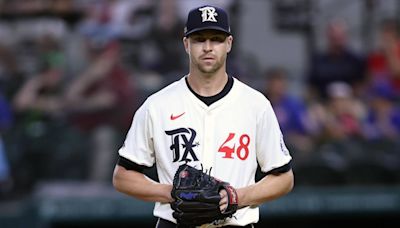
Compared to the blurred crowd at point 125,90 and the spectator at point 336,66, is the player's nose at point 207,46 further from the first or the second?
the spectator at point 336,66

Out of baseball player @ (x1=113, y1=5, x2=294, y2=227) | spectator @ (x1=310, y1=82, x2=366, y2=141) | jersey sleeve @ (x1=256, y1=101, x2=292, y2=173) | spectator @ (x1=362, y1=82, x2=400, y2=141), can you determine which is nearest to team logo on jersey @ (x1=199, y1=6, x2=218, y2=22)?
baseball player @ (x1=113, y1=5, x2=294, y2=227)

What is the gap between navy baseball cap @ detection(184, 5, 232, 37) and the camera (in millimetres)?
4410

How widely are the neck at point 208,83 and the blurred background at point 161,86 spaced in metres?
3.94

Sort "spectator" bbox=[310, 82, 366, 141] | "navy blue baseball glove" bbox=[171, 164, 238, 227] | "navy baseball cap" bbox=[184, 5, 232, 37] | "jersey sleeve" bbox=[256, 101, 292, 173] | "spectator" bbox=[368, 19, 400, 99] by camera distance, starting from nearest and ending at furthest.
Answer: "navy blue baseball glove" bbox=[171, 164, 238, 227], "navy baseball cap" bbox=[184, 5, 232, 37], "jersey sleeve" bbox=[256, 101, 292, 173], "spectator" bbox=[310, 82, 366, 141], "spectator" bbox=[368, 19, 400, 99]

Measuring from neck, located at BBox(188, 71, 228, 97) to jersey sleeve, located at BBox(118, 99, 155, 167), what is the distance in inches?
9.5

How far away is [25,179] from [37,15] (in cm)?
222

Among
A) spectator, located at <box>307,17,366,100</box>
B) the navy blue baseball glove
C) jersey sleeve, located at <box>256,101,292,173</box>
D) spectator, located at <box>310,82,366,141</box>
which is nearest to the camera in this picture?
the navy blue baseball glove

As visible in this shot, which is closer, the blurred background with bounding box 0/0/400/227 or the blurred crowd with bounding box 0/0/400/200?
the blurred background with bounding box 0/0/400/227

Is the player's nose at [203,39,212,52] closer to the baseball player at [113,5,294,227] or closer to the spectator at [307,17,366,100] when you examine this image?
the baseball player at [113,5,294,227]

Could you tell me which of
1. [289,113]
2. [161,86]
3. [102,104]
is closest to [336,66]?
[289,113]

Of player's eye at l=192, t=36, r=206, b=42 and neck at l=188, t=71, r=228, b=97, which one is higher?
player's eye at l=192, t=36, r=206, b=42

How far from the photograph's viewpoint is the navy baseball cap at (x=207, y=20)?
4.41 m

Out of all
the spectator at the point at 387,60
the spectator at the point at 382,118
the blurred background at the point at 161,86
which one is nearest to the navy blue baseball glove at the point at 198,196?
the blurred background at the point at 161,86

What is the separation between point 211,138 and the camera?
4473mm
